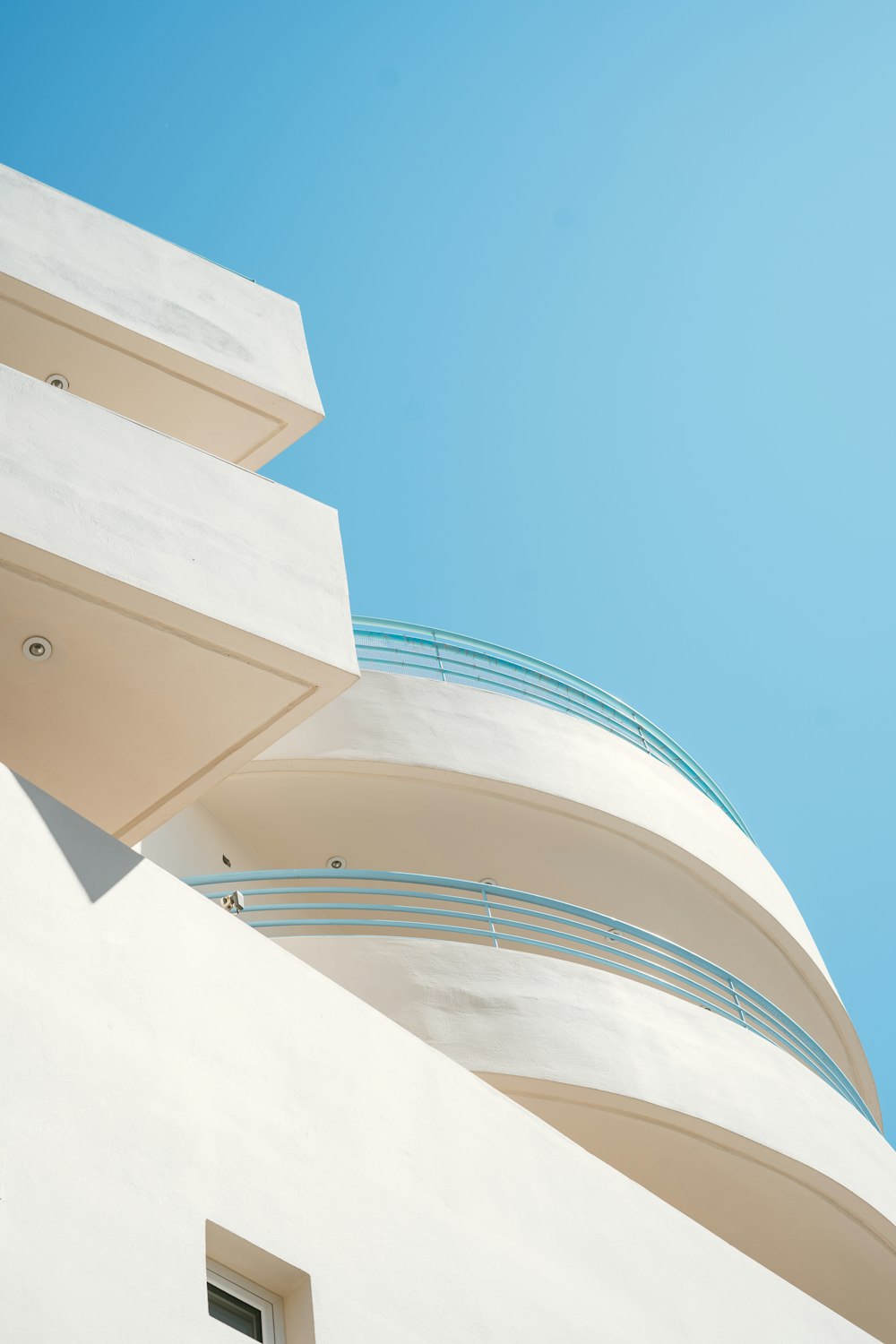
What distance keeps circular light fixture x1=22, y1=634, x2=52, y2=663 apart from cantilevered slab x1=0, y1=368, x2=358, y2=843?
0.03 meters

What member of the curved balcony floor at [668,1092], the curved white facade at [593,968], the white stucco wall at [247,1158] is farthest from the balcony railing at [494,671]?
the white stucco wall at [247,1158]

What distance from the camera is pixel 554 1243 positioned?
6691mm

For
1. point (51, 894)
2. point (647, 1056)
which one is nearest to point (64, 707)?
point (51, 894)

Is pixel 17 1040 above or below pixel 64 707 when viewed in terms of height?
below

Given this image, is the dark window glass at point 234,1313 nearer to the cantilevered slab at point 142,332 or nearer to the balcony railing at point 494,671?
the cantilevered slab at point 142,332

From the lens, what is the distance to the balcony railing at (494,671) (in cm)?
1420

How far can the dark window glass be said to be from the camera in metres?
5.29

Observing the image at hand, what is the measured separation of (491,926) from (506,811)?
10.6 feet

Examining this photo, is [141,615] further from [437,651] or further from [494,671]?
[494,671]

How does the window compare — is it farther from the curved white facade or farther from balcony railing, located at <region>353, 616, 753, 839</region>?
balcony railing, located at <region>353, 616, 753, 839</region>

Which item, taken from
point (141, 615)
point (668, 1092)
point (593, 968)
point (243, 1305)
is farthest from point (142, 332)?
point (243, 1305)

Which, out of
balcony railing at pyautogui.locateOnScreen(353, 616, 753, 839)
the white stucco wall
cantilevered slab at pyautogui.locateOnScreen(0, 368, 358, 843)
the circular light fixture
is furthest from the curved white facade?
the circular light fixture

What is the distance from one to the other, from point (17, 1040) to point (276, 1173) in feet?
3.89

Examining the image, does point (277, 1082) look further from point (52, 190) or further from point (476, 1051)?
point (52, 190)
